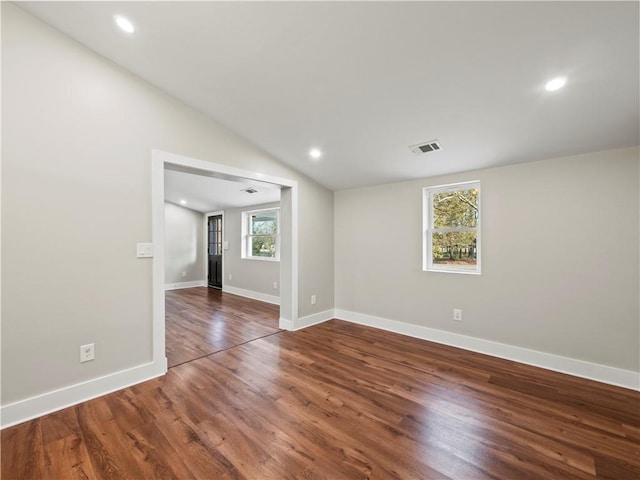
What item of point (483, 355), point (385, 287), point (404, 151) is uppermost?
point (404, 151)

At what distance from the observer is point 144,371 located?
250 centimetres

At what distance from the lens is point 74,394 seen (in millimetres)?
2150

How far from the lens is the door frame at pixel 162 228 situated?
2.57 metres

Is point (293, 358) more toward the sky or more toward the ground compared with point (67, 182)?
more toward the ground

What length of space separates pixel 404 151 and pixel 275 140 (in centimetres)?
149

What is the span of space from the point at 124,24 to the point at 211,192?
392 centimetres

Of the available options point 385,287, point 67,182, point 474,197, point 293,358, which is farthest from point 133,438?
point 474,197

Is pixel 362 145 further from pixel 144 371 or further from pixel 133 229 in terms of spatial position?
pixel 144 371

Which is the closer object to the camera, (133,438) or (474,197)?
(133,438)

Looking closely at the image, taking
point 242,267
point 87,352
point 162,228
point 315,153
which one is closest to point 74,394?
point 87,352

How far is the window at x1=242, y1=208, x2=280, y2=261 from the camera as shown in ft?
19.9

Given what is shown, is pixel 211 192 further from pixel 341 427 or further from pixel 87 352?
pixel 341 427

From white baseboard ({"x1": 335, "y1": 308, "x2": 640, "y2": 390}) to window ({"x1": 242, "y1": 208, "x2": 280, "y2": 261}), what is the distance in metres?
2.86

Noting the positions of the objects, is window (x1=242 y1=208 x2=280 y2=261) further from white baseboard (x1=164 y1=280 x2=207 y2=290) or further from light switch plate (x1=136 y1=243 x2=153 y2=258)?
light switch plate (x1=136 y1=243 x2=153 y2=258)
